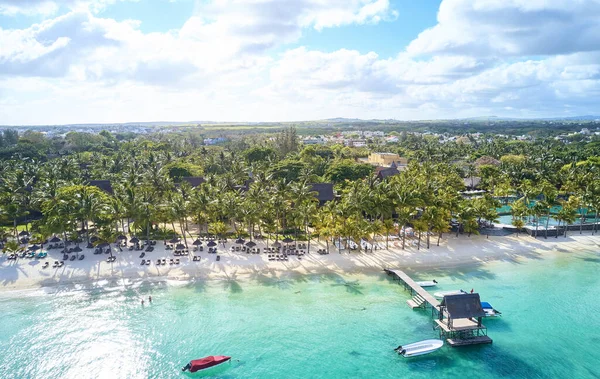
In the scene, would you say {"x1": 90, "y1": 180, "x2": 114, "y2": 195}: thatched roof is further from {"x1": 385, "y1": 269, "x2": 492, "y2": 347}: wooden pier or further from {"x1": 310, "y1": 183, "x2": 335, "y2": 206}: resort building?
{"x1": 385, "y1": 269, "x2": 492, "y2": 347}: wooden pier

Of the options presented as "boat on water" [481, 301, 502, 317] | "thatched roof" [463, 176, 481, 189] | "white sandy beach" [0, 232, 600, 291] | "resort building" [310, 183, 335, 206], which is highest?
"resort building" [310, 183, 335, 206]

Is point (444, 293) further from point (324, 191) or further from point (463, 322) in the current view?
point (324, 191)

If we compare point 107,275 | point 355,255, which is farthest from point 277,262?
point 107,275

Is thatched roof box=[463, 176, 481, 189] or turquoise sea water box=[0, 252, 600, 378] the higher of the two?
thatched roof box=[463, 176, 481, 189]

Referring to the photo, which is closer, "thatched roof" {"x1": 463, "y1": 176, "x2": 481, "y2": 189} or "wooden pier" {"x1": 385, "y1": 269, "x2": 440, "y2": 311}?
"wooden pier" {"x1": 385, "y1": 269, "x2": 440, "y2": 311}

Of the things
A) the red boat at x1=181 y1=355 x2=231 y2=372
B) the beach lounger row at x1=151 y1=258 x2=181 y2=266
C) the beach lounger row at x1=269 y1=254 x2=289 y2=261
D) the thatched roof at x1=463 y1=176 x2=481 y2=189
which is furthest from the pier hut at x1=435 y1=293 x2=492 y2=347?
the thatched roof at x1=463 y1=176 x2=481 y2=189

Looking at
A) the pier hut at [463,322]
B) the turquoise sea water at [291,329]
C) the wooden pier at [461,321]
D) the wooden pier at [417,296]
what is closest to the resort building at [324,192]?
the turquoise sea water at [291,329]

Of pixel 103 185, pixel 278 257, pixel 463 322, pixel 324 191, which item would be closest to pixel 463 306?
pixel 463 322
